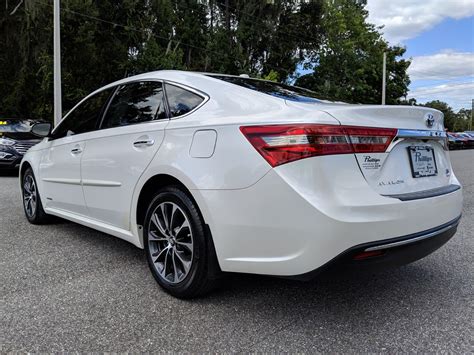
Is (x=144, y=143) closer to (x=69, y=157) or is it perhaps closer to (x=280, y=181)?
(x=280, y=181)

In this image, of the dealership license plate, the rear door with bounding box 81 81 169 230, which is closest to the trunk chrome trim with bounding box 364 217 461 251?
the dealership license plate

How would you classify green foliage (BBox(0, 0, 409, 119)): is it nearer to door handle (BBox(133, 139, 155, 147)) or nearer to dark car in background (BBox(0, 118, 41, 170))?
door handle (BBox(133, 139, 155, 147))

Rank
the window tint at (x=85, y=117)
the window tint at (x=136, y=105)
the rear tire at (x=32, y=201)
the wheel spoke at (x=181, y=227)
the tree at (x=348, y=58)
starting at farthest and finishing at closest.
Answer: the tree at (x=348, y=58), the rear tire at (x=32, y=201), the window tint at (x=85, y=117), the window tint at (x=136, y=105), the wheel spoke at (x=181, y=227)

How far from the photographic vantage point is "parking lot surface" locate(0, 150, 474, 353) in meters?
2.42

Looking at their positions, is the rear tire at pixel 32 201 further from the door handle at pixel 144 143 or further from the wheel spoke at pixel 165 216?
the wheel spoke at pixel 165 216

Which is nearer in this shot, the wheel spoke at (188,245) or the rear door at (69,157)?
the wheel spoke at (188,245)

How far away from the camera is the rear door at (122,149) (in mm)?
3205

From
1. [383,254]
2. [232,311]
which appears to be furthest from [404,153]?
[232,311]

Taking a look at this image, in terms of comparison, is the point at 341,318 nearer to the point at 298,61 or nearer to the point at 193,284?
the point at 193,284

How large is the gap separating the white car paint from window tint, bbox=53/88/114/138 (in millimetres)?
916

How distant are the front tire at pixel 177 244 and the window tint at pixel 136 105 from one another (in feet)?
2.21

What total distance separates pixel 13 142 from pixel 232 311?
33.1ft

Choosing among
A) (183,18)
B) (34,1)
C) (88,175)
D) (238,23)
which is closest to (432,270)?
(88,175)

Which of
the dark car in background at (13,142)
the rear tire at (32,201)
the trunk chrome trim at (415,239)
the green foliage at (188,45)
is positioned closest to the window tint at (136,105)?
the trunk chrome trim at (415,239)
